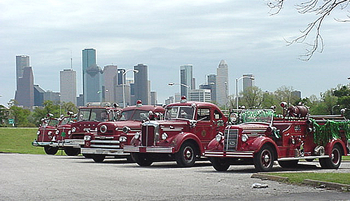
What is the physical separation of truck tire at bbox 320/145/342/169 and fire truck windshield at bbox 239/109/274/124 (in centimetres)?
253

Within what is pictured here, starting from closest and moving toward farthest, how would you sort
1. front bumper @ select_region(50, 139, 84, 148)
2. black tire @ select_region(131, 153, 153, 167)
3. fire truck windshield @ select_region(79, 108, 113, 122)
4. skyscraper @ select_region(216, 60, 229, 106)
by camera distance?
black tire @ select_region(131, 153, 153, 167) → fire truck windshield @ select_region(79, 108, 113, 122) → front bumper @ select_region(50, 139, 84, 148) → skyscraper @ select_region(216, 60, 229, 106)


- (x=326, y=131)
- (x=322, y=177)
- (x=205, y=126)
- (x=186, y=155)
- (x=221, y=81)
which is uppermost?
(x=221, y=81)

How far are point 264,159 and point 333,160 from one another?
12.0ft

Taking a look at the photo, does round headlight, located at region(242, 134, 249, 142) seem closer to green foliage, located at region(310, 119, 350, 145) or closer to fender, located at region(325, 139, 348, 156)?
green foliage, located at region(310, 119, 350, 145)

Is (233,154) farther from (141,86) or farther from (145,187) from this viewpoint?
(141,86)

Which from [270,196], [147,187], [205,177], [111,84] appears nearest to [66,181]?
[147,187]

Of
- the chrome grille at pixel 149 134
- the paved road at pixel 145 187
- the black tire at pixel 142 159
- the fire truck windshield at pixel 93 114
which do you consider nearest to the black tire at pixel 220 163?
the paved road at pixel 145 187

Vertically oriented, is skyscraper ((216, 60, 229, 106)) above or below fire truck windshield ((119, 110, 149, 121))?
above

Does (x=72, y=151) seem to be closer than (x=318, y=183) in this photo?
No

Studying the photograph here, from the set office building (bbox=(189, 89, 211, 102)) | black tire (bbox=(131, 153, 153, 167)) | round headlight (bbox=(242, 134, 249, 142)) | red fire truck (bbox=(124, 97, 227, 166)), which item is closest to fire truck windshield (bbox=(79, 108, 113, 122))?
red fire truck (bbox=(124, 97, 227, 166))

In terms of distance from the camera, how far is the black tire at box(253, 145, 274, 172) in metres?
18.5

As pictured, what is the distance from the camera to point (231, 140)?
62.5 ft

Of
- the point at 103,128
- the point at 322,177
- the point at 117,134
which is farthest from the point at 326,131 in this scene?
the point at 103,128

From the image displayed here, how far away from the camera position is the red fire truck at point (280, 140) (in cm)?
1881
